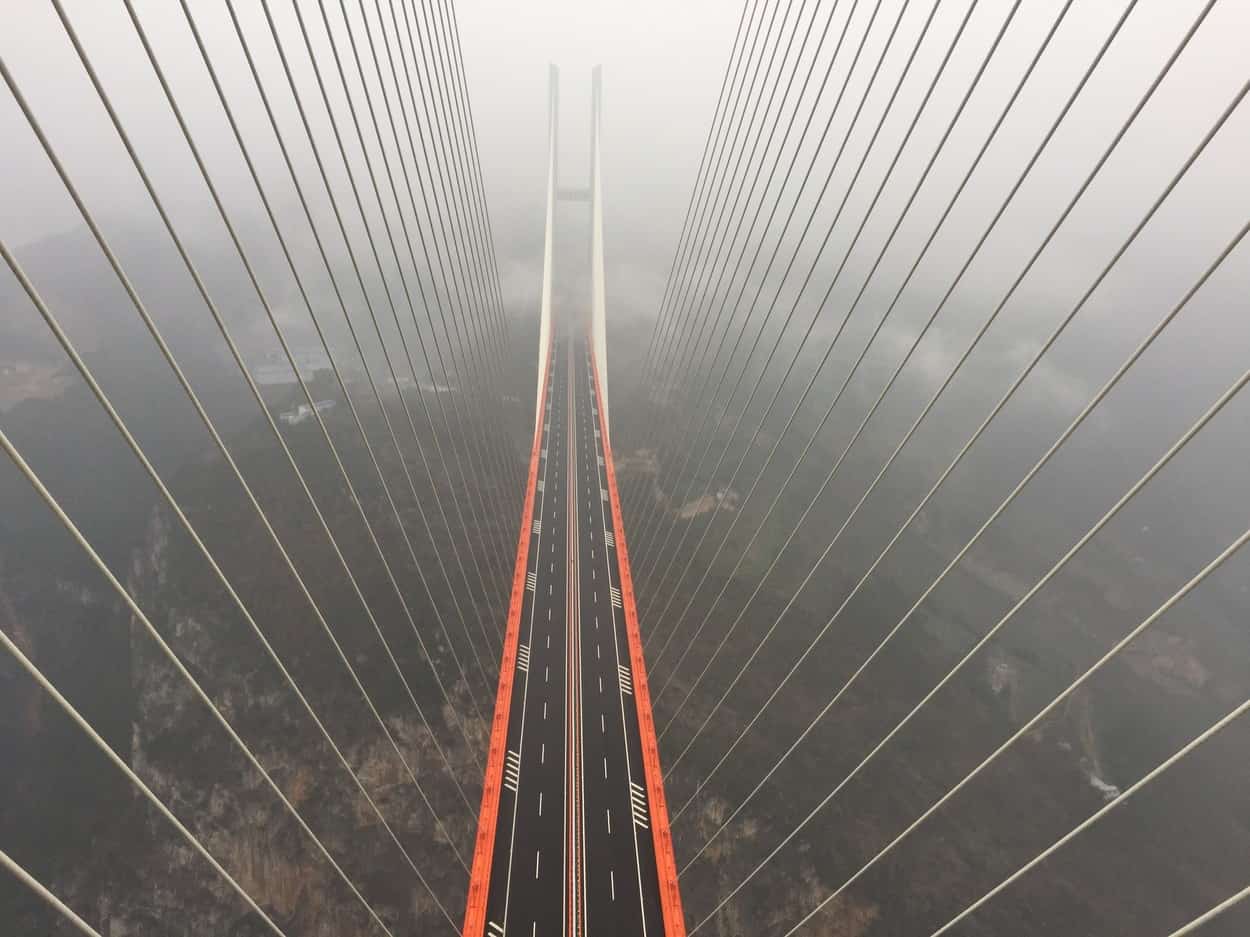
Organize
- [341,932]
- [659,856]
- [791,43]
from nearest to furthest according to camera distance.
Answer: [791,43] → [659,856] → [341,932]

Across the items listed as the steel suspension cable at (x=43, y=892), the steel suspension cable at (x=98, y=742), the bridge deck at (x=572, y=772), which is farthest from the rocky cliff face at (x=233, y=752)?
the steel suspension cable at (x=43, y=892)

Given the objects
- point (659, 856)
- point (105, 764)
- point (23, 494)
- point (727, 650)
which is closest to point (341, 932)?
point (659, 856)

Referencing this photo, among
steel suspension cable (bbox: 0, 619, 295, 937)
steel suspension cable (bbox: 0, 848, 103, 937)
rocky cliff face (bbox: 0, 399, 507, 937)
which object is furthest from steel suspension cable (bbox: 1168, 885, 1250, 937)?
rocky cliff face (bbox: 0, 399, 507, 937)

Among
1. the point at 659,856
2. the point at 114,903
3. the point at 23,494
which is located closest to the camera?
the point at 659,856

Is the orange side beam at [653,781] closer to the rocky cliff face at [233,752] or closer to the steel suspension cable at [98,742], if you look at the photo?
the rocky cliff face at [233,752]

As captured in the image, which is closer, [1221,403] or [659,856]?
[1221,403]

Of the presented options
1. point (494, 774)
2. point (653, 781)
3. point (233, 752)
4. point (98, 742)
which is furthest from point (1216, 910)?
point (233, 752)

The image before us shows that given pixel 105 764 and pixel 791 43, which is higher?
pixel 791 43

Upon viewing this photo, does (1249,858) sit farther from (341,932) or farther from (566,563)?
(341,932)

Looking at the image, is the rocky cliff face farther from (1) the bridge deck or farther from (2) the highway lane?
(2) the highway lane
